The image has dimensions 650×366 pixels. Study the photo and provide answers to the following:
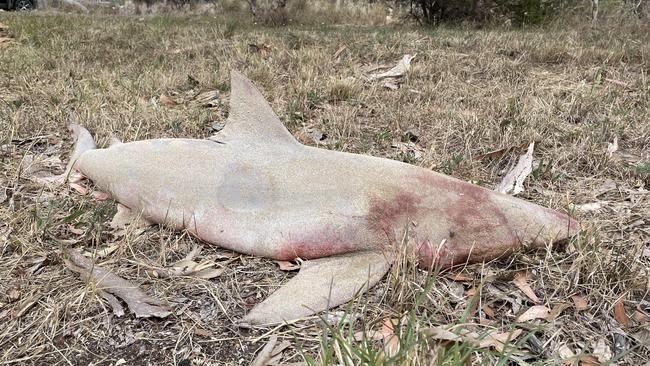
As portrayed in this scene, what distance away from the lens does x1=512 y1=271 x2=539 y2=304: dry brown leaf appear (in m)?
1.83

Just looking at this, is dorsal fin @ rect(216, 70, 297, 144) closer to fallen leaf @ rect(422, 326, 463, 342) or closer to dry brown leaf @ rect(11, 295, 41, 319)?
dry brown leaf @ rect(11, 295, 41, 319)

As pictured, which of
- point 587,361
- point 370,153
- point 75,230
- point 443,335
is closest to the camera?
point 443,335

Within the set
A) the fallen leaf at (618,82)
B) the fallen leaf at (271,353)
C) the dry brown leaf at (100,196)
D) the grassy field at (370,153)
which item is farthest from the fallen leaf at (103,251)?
the fallen leaf at (618,82)

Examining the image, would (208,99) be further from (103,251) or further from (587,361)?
(587,361)

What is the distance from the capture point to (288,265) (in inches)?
78.6

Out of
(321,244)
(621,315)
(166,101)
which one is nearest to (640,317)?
(621,315)

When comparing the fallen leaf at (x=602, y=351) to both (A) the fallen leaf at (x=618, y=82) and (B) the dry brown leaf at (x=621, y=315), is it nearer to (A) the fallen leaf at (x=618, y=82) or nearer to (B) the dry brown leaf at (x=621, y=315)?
(B) the dry brown leaf at (x=621, y=315)

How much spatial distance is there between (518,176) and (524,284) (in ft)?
2.80

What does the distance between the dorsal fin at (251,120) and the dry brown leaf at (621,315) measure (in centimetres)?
139

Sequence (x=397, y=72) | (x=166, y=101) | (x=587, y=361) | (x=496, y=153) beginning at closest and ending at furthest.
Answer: (x=587, y=361) → (x=496, y=153) → (x=166, y=101) → (x=397, y=72)

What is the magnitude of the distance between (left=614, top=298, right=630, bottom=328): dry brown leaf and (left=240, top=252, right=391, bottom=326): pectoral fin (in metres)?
0.77

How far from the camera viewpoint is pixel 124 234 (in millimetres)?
2121

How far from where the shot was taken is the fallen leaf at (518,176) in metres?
2.50

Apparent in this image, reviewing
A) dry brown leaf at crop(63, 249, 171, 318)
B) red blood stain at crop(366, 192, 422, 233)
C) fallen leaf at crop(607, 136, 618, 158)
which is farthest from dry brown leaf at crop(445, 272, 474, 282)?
fallen leaf at crop(607, 136, 618, 158)
